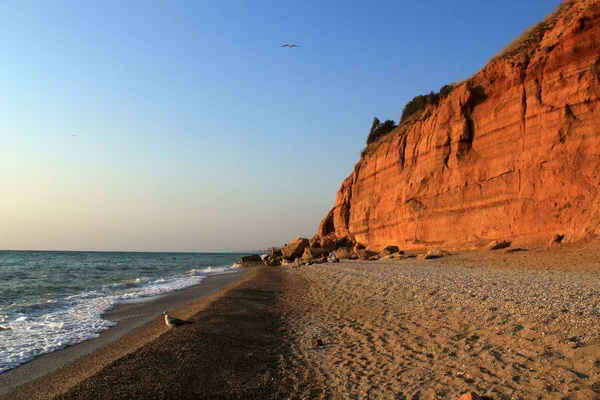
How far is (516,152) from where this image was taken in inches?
896

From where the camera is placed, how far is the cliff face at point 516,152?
19297 millimetres

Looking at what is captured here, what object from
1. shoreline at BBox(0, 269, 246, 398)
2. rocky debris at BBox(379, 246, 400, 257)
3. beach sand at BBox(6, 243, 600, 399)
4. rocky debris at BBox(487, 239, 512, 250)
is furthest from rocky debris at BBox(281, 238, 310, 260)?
beach sand at BBox(6, 243, 600, 399)

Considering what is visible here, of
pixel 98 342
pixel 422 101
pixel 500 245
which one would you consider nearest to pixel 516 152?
pixel 500 245

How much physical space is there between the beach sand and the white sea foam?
141 centimetres

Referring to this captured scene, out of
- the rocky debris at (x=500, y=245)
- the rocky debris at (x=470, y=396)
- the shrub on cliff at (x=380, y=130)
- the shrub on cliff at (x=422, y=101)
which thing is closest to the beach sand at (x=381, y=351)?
the rocky debris at (x=470, y=396)

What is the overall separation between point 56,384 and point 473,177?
24516 millimetres

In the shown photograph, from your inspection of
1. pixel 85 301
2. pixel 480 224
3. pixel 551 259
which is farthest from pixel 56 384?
pixel 480 224

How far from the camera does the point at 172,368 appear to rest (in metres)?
6.38

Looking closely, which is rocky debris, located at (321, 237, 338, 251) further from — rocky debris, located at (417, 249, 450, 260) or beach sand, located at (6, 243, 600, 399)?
beach sand, located at (6, 243, 600, 399)

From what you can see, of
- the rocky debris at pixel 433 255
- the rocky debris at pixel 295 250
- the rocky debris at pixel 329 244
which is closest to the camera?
the rocky debris at pixel 433 255

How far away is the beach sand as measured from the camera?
5355mm

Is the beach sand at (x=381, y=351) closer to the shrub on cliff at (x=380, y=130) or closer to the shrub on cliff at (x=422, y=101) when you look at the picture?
the shrub on cliff at (x=422, y=101)

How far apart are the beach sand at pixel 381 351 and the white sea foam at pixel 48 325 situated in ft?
4.62

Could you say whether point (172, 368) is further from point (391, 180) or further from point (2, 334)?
point (391, 180)
